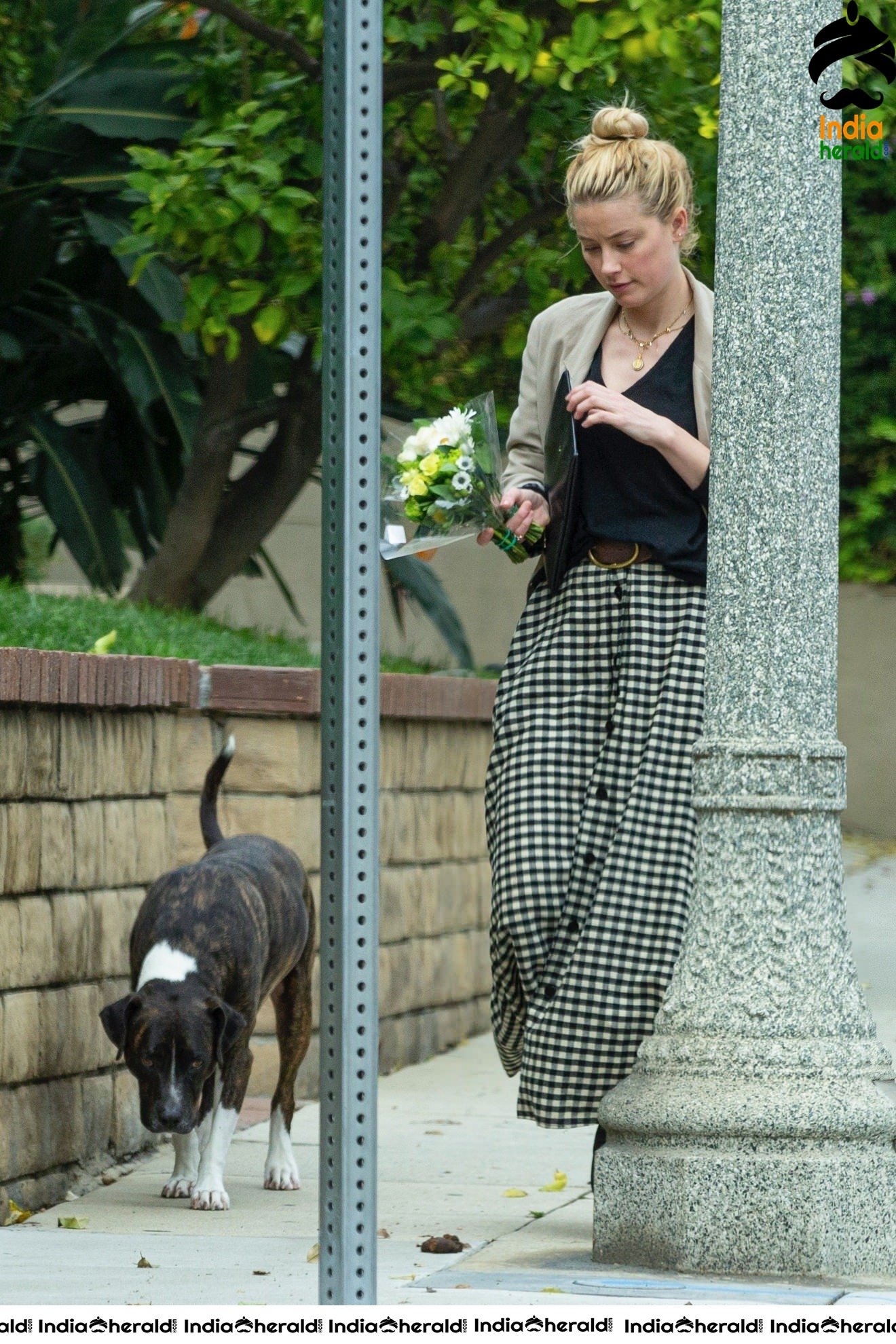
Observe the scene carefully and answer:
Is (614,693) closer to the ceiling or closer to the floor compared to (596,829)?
closer to the ceiling

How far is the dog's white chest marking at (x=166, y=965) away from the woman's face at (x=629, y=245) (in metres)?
1.95

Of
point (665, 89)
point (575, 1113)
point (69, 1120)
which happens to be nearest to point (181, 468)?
point (665, 89)

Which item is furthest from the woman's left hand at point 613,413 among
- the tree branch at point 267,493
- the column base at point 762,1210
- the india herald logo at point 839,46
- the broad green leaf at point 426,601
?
the broad green leaf at point 426,601

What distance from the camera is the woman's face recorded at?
13.3ft

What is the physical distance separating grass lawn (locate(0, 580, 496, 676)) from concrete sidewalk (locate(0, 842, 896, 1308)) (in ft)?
5.04

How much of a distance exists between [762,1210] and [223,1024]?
64.2 inches

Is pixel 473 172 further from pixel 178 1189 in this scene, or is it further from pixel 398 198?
pixel 178 1189

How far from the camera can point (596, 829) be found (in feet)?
13.6

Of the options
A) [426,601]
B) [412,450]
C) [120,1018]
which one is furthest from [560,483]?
[426,601]

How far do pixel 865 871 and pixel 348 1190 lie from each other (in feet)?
30.9

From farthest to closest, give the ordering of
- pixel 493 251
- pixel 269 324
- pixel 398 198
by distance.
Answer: pixel 493 251, pixel 398 198, pixel 269 324

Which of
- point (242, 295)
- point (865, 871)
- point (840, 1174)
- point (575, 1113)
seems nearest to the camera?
point (840, 1174)

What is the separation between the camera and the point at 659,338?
4.25 m

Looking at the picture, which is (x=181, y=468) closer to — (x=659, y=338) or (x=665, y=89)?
(x=665, y=89)
